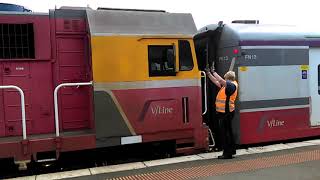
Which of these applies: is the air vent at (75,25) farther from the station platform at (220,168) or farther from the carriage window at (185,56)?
the station platform at (220,168)

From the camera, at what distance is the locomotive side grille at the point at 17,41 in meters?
6.68

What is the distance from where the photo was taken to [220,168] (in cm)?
631

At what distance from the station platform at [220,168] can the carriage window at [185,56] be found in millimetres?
1661

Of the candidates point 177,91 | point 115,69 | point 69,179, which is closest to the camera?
point 69,179

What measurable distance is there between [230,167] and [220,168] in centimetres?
18

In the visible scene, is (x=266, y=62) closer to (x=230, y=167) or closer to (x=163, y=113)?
(x=163, y=113)

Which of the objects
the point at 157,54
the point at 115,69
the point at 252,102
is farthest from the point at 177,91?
the point at 252,102

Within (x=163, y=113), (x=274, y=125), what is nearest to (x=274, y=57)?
(x=274, y=125)

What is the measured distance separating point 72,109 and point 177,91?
6.43ft

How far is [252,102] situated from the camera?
8.12 meters

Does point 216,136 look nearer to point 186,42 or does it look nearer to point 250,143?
point 250,143

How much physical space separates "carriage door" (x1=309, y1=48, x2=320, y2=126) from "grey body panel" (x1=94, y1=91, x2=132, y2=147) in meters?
4.56

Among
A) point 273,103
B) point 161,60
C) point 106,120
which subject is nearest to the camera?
point 106,120

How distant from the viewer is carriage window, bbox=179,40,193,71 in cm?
727
